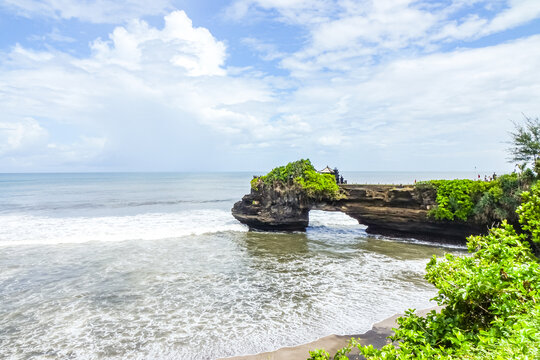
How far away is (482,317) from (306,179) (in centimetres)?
2025

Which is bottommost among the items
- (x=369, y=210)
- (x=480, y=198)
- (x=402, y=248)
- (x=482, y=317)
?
(x=402, y=248)

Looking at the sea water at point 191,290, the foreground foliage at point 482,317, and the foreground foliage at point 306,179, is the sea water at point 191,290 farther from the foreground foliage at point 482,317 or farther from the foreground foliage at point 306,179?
the foreground foliage at point 482,317

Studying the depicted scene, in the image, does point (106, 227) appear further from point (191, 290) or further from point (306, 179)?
point (306, 179)

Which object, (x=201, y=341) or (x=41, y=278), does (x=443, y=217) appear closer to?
(x=201, y=341)

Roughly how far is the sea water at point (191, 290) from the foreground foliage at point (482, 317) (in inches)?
204

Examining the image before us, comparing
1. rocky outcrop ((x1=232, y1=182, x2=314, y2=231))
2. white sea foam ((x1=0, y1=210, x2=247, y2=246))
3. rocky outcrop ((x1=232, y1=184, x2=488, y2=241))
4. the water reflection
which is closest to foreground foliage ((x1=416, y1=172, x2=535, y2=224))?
rocky outcrop ((x1=232, y1=184, x2=488, y2=241))

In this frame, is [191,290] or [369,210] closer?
[191,290]

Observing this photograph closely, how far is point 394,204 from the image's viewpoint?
73.0ft

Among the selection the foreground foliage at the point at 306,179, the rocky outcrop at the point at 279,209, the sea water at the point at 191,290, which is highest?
the foreground foliage at the point at 306,179

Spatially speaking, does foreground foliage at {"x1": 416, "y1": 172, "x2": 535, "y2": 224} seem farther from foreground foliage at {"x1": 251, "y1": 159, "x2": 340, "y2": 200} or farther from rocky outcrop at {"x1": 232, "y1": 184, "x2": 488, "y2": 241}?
foreground foliage at {"x1": 251, "y1": 159, "x2": 340, "y2": 200}

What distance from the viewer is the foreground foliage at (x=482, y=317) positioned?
9.46 ft

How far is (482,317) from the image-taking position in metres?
3.96

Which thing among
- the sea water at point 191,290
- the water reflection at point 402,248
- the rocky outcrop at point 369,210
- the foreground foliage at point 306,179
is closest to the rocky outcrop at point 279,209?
the rocky outcrop at point 369,210

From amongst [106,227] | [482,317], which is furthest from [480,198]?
[106,227]
